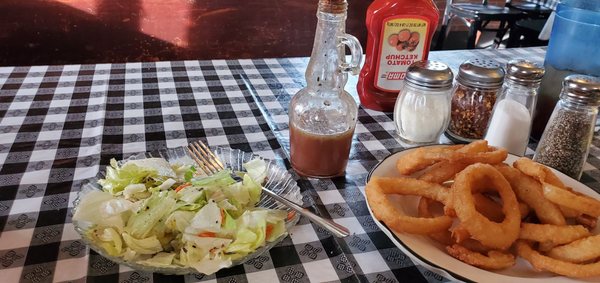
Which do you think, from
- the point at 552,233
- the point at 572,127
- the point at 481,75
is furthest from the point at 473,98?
the point at 552,233

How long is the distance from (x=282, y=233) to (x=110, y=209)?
0.22m

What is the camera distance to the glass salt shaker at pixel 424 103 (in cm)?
88

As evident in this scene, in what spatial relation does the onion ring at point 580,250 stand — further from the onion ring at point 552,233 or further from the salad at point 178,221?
the salad at point 178,221

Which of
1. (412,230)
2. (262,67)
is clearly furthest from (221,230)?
(262,67)

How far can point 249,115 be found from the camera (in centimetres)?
106

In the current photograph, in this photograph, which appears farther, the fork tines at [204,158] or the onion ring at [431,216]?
the fork tines at [204,158]

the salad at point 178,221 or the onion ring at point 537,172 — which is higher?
the onion ring at point 537,172

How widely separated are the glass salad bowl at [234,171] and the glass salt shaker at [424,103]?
0.96ft

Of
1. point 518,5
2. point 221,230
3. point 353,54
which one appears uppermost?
point 353,54

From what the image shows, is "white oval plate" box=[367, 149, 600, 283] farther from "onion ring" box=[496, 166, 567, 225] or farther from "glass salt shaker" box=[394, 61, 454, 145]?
"glass salt shaker" box=[394, 61, 454, 145]

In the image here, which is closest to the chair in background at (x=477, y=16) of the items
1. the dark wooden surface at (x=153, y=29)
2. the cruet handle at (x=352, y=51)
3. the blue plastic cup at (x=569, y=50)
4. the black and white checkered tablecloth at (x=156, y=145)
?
the dark wooden surface at (x=153, y=29)

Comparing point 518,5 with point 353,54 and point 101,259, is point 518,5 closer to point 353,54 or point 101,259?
point 353,54

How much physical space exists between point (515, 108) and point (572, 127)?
0.10 m

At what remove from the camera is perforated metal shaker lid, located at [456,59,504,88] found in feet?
3.00
